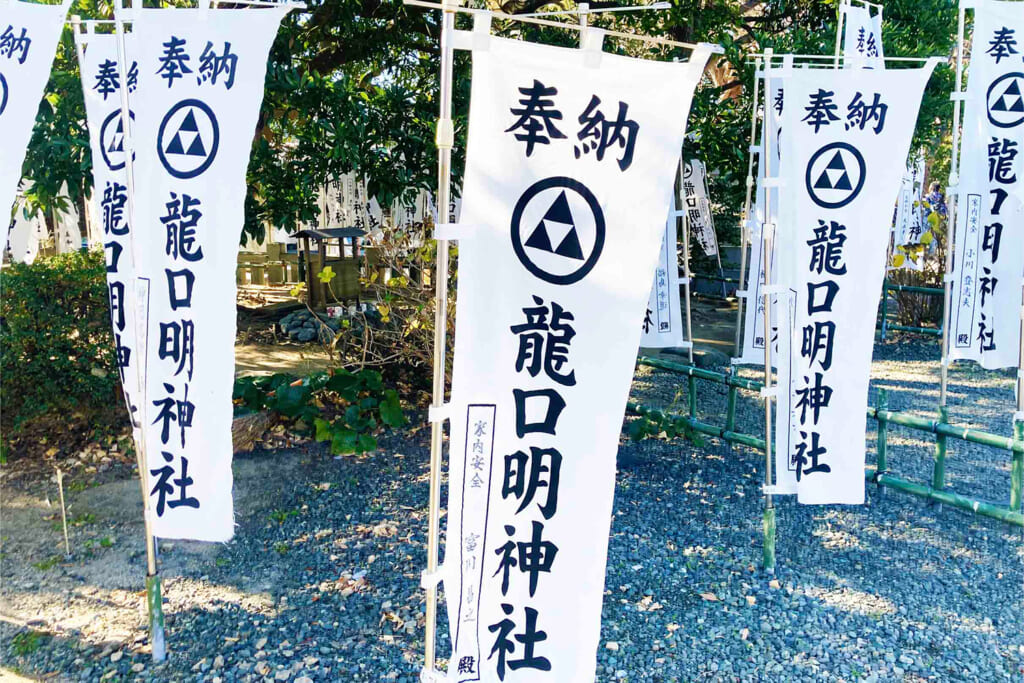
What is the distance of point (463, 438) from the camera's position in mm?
2846

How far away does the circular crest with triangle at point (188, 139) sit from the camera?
3.60m

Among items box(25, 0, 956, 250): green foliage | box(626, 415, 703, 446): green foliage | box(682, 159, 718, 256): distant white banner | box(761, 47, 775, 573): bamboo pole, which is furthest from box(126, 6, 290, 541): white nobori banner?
box(682, 159, 718, 256): distant white banner

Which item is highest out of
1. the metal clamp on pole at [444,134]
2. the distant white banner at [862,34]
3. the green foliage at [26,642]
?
the distant white banner at [862,34]

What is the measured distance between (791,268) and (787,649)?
6.85 ft

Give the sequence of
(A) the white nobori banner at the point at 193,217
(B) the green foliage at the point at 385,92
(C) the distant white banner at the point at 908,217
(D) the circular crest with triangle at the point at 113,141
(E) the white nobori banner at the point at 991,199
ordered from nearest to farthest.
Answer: (A) the white nobori banner at the point at 193,217 < (D) the circular crest with triangle at the point at 113,141 < (E) the white nobori banner at the point at 991,199 < (B) the green foliage at the point at 385,92 < (C) the distant white banner at the point at 908,217

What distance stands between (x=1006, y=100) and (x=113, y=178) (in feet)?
20.4

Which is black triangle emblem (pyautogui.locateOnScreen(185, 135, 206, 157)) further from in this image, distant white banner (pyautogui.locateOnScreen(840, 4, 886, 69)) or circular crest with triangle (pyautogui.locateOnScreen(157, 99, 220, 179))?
distant white banner (pyautogui.locateOnScreen(840, 4, 886, 69))

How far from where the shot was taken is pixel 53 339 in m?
6.18

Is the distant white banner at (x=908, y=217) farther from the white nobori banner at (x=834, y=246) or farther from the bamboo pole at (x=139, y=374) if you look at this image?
the bamboo pole at (x=139, y=374)

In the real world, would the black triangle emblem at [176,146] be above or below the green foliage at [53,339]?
above

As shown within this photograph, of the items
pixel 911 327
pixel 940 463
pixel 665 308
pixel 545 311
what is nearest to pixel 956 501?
pixel 940 463

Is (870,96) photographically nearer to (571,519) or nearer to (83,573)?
(571,519)

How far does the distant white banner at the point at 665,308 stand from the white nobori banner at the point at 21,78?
5.31 meters

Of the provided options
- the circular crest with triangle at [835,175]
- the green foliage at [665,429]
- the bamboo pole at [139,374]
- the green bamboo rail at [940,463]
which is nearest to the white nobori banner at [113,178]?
the bamboo pole at [139,374]
